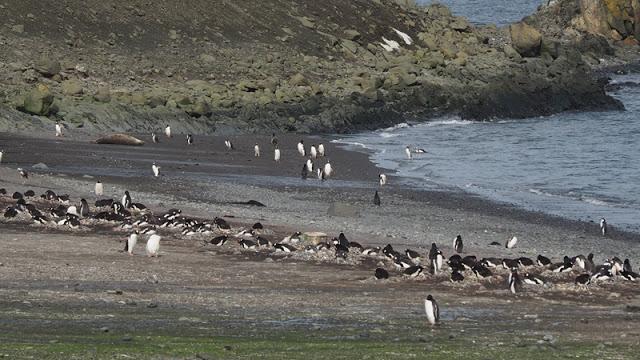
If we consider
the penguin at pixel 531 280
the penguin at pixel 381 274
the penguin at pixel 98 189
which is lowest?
the penguin at pixel 531 280

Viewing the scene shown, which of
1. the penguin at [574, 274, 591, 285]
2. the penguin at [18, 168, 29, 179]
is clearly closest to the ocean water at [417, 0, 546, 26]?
the penguin at [18, 168, 29, 179]

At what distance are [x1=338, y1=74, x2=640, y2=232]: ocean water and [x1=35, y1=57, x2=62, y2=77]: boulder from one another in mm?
12557

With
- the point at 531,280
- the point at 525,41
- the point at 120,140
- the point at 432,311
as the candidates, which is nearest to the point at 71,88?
the point at 120,140

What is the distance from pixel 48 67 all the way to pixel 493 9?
104m

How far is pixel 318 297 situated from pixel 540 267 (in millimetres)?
5855

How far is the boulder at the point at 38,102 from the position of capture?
45312 millimetres

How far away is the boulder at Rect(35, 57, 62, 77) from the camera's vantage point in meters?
51.6

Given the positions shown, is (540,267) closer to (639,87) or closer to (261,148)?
(261,148)

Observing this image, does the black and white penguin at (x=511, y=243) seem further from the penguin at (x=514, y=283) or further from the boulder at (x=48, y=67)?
the boulder at (x=48, y=67)

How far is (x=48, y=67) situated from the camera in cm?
5175

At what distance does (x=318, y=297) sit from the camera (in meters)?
17.8

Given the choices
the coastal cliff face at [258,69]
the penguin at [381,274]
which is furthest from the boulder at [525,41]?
the penguin at [381,274]

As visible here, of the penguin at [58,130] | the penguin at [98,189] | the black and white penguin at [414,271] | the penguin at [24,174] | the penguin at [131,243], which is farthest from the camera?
the penguin at [58,130]

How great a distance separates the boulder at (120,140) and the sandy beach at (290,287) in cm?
728
